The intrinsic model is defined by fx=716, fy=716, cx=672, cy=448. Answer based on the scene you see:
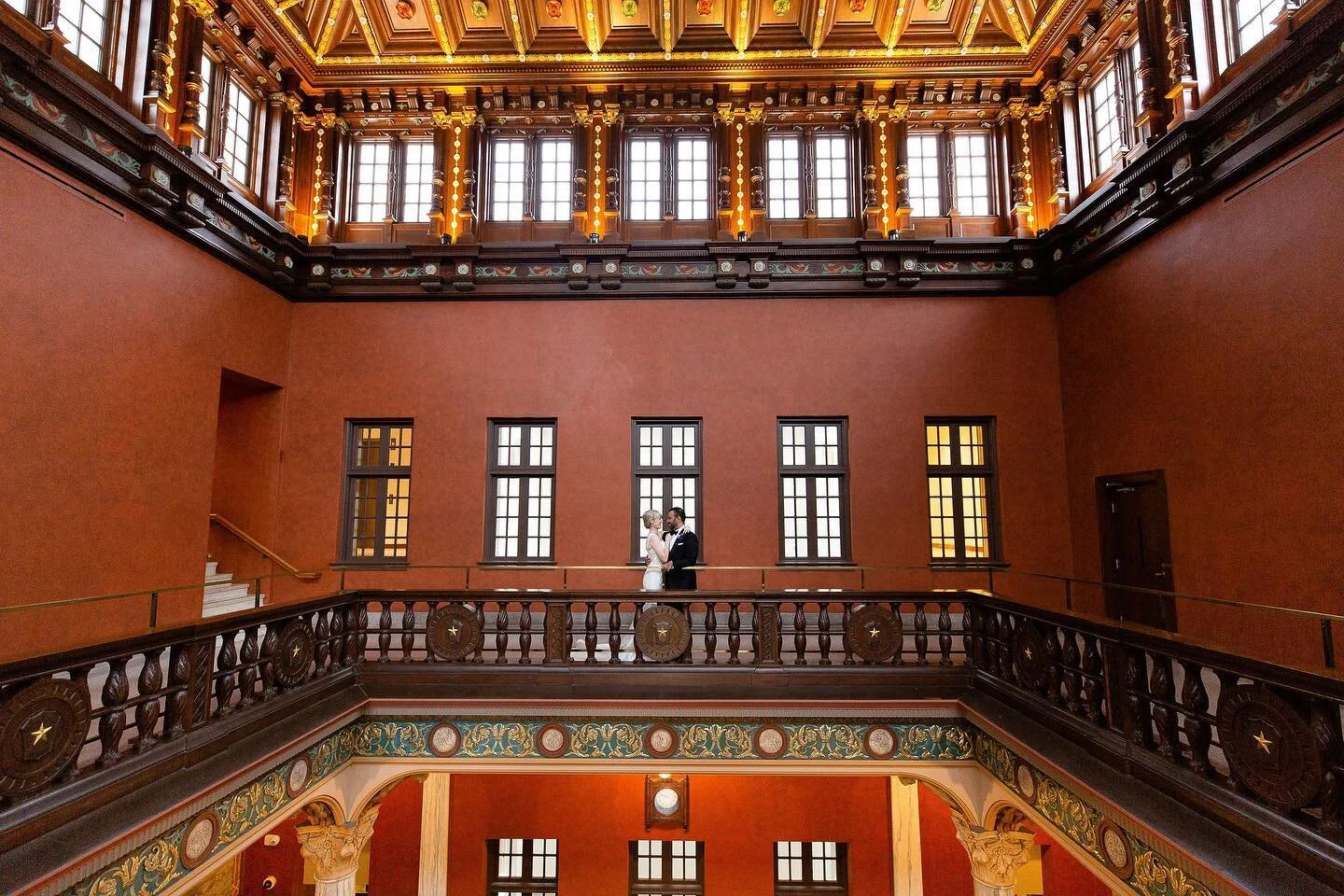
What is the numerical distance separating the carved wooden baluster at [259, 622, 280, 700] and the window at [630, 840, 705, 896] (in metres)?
5.67

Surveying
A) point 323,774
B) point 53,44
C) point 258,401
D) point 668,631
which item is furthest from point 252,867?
point 53,44

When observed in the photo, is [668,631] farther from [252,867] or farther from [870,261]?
[252,867]

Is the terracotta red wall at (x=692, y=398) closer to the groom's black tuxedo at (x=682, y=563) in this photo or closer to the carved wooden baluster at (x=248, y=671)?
the groom's black tuxedo at (x=682, y=563)

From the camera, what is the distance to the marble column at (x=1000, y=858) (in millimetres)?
5883

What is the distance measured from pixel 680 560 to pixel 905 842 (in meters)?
4.78

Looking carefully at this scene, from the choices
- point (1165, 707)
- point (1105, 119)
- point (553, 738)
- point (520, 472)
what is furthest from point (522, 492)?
point (1105, 119)

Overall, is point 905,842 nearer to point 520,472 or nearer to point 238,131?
point 520,472

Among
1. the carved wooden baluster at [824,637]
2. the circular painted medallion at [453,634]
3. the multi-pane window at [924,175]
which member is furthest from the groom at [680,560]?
the multi-pane window at [924,175]

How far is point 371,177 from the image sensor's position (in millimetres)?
10672

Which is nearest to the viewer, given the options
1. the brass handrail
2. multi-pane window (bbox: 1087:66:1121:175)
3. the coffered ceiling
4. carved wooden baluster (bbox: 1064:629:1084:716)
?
carved wooden baluster (bbox: 1064:629:1084:716)

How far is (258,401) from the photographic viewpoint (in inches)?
399

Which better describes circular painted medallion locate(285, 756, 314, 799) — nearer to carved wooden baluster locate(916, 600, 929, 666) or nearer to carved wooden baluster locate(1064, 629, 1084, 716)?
carved wooden baluster locate(916, 600, 929, 666)

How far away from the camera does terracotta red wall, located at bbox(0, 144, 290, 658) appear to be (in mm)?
6062

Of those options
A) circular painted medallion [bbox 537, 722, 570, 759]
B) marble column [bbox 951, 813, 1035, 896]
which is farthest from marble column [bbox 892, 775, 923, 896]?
circular painted medallion [bbox 537, 722, 570, 759]
